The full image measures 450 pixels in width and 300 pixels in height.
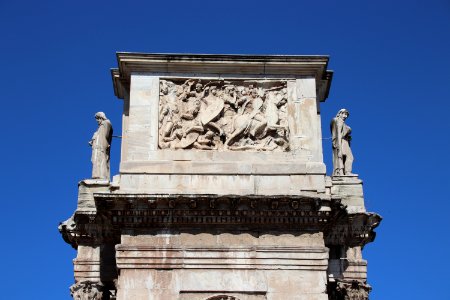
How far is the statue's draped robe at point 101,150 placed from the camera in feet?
56.5

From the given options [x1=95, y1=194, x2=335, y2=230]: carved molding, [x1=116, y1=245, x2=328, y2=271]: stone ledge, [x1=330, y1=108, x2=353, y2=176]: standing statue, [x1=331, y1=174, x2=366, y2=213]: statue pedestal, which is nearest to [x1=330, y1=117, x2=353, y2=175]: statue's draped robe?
[x1=330, y1=108, x2=353, y2=176]: standing statue

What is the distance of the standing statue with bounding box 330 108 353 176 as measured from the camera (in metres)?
17.5

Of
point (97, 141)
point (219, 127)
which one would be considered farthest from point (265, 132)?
point (97, 141)

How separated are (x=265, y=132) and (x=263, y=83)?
1.27 meters

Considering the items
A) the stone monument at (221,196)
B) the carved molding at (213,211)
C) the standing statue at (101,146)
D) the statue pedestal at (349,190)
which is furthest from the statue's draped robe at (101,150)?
the statue pedestal at (349,190)

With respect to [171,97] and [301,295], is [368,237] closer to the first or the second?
[301,295]

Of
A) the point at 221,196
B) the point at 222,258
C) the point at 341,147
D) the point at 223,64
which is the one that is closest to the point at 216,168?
the point at 221,196

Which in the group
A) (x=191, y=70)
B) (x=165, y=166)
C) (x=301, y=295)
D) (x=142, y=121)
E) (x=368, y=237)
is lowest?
(x=301, y=295)

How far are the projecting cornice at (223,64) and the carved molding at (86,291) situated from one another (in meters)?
4.67

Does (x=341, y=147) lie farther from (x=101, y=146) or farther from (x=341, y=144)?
(x=101, y=146)

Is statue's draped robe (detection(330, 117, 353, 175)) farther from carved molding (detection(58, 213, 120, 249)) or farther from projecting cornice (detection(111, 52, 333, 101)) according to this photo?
carved molding (detection(58, 213, 120, 249))

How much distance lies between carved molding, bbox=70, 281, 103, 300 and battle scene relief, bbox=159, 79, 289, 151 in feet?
10.2

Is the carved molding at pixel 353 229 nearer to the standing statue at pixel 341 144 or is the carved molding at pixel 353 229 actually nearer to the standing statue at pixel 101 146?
the standing statue at pixel 341 144

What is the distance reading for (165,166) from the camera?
1652cm
